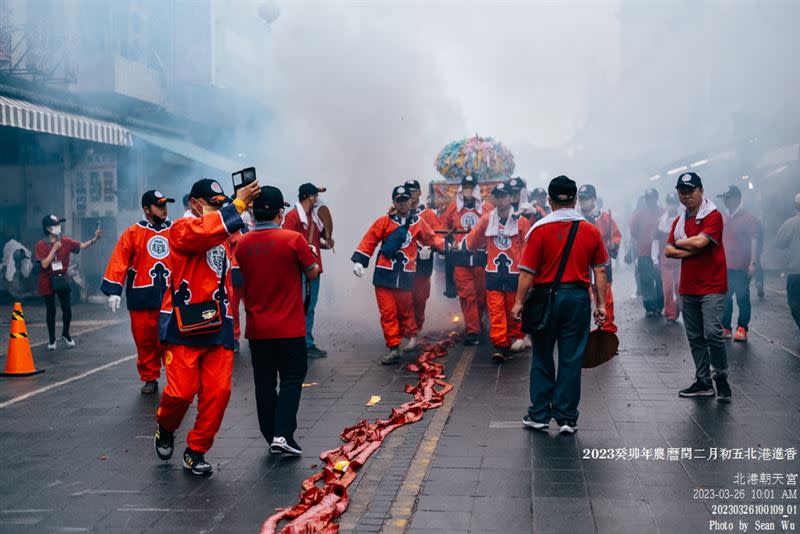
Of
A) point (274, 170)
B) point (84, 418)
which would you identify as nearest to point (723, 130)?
point (274, 170)

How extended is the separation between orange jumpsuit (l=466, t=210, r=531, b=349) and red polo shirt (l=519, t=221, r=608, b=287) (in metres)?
2.96

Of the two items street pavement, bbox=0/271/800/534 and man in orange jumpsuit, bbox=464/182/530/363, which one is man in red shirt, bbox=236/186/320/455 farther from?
man in orange jumpsuit, bbox=464/182/530/363

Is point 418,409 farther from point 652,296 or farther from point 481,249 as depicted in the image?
point 652,296

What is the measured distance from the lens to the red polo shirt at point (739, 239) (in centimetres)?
1020

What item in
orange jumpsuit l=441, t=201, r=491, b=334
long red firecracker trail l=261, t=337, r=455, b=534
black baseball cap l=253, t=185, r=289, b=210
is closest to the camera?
long red firecracker trail l=261, t=337, r=455, b=534

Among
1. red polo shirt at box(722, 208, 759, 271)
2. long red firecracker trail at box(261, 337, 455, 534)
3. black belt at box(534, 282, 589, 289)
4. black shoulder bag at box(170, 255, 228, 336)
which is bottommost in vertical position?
long red firecracker trail at box(261, 337, 455, 534)

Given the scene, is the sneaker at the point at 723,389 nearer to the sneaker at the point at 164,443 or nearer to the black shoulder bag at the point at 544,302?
the black shoulder bag at the point at 544,302

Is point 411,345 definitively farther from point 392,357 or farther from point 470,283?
point 470,283

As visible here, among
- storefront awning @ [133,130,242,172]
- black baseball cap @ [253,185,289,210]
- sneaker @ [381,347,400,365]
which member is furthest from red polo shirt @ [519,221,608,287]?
storefront awning @ [133,130,242,172]

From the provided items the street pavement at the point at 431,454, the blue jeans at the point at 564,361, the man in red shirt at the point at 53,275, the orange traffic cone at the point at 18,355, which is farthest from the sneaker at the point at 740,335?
the man in red shirt at the point at 53,275

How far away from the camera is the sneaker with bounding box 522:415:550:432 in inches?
240

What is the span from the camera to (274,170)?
20.5 meters

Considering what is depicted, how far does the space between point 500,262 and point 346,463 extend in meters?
4.64

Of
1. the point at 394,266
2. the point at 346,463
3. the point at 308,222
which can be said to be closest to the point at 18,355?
the point at 308,222
